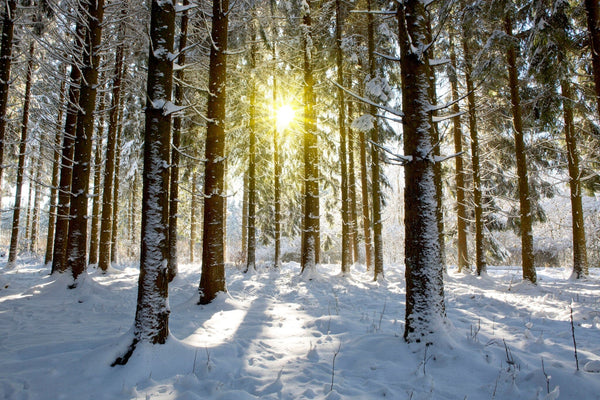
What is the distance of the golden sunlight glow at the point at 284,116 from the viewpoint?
548 inches

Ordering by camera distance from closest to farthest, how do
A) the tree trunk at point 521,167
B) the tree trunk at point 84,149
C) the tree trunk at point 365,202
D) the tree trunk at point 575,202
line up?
1. the tree trunk at point 84,149
2. the tree trunk at point 521,167
3. the tree trunk at point 575,202
4. the tree trunk at point 365,202

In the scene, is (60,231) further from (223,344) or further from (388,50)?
(388,50)

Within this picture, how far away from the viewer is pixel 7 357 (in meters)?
3.78

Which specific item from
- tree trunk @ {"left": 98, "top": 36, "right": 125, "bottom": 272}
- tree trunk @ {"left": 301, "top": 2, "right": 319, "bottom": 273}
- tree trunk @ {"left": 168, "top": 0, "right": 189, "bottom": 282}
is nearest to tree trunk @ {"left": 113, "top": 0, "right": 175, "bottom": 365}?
tree trunk @ {"left": 168, "top": 0, "right": 189, "bottom": 282}

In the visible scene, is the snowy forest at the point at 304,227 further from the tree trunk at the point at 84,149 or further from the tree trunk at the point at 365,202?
the tree trunk at the point at 365,202

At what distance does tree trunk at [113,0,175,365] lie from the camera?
4.04 m

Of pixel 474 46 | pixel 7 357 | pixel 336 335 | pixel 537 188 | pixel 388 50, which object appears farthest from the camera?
pixel 537 188

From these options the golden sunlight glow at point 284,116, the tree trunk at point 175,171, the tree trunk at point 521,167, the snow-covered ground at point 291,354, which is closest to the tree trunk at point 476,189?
the tree trunk at point 521,167

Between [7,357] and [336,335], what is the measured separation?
14.4 ft

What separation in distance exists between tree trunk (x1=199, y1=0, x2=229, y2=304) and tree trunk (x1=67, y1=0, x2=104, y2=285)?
422cm

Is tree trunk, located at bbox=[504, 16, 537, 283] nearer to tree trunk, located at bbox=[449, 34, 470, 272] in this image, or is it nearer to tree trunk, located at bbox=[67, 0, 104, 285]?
tree trunk, located at bbox=[449, 34, 470, 272]

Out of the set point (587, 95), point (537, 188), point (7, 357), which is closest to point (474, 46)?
point (587, 95)

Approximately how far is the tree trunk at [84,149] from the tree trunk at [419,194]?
8.89 metres

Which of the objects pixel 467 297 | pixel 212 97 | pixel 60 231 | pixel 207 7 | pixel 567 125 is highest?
pixel 207 7
